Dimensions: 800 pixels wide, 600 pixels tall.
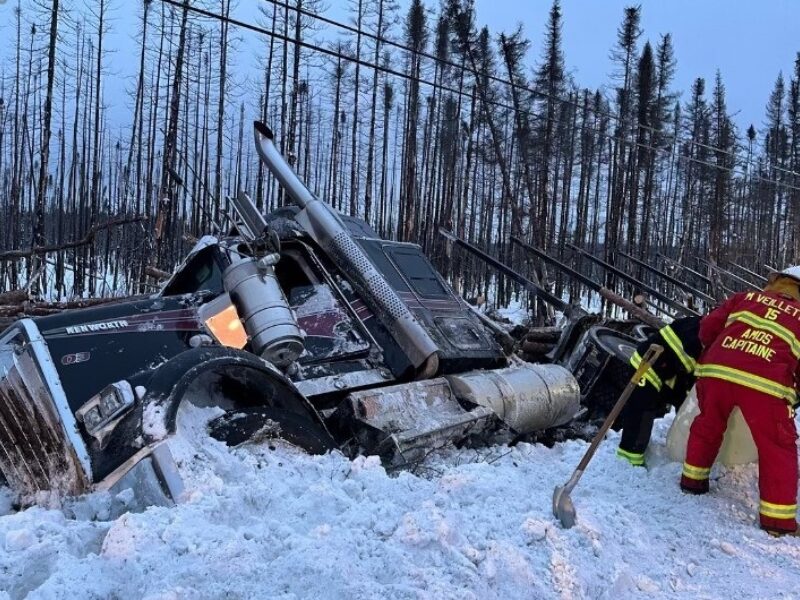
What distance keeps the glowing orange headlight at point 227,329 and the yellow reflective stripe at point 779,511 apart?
355cm

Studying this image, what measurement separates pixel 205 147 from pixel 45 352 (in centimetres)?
3389

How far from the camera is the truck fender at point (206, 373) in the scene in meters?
3.32

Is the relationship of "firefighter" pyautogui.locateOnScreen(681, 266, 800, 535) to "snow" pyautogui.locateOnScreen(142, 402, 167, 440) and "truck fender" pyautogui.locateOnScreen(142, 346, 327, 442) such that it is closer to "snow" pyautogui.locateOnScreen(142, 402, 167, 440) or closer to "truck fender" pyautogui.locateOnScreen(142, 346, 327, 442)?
"truck fender" pyautogui.locateOnScreen(142, 346, 327, 442)

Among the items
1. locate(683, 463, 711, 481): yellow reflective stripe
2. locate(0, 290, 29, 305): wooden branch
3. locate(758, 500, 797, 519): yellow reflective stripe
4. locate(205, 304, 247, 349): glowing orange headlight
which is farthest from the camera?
locate(0, 290, 29, 305): wooden branch

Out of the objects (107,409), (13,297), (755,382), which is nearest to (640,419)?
(755,382)

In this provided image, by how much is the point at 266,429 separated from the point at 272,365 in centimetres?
78

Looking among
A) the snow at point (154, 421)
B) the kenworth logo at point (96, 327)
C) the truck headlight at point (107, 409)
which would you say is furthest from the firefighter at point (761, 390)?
the kenworth logo at point (96, 327)

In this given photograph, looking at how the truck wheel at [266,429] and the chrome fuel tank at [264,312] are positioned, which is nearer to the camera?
the truck wheel at [266,429]

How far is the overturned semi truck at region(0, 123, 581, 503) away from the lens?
11.4 feet

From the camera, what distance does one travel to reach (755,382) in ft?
12.6

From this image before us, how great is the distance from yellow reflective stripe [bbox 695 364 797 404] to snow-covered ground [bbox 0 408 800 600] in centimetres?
74

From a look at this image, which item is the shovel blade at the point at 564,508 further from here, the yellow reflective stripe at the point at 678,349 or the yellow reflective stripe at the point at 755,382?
the yellow reflective stripe at the point at 678,349

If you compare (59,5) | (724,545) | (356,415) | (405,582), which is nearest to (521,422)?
(356,415)

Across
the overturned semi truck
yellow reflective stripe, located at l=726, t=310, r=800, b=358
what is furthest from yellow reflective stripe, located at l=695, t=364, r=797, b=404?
the overturned semi truck
